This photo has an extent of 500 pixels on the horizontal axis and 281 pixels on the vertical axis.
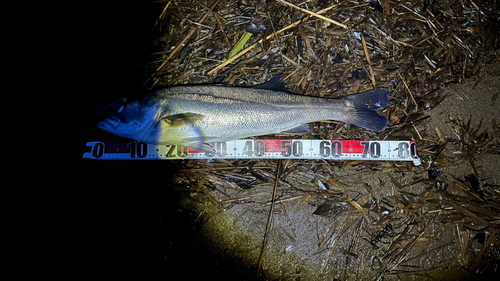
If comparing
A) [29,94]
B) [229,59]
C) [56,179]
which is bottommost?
[56,179]

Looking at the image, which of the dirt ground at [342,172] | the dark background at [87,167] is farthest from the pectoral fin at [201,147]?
the dark background at [87,167]

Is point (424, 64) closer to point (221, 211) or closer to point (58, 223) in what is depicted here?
point (221, 211)

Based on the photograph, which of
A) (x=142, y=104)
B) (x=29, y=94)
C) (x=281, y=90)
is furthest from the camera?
(x=29, y=94)

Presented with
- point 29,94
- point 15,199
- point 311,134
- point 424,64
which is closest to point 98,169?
point 15,199

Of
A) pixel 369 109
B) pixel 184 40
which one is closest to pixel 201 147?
pixel 184 40

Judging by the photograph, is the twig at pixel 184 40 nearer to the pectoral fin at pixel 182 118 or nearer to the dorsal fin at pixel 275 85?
the pectoral fin at pixel 182 118
